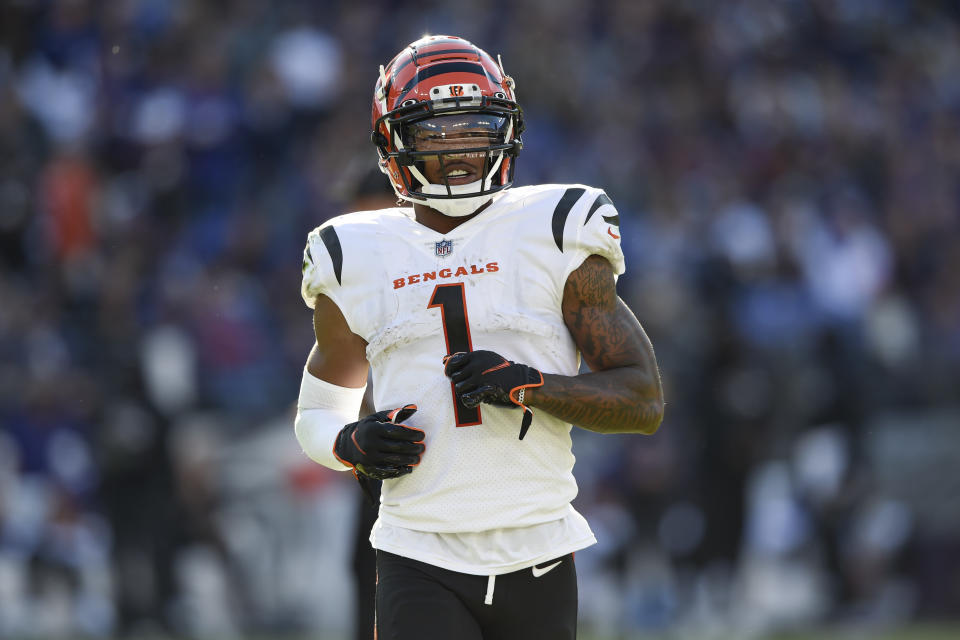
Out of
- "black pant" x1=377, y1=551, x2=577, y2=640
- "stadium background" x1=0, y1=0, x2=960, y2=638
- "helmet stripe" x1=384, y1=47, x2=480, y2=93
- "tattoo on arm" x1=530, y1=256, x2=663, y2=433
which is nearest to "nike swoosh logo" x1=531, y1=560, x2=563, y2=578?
"black pant" x1=377, y1=551, x2=577, y2=640

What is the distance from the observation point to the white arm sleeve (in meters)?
3.20

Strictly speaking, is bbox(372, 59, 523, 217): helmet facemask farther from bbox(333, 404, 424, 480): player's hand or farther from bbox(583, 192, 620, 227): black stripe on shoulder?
bbox(333, 404, 424, 480): player's hand

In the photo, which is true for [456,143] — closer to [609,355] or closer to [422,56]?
[422,56]

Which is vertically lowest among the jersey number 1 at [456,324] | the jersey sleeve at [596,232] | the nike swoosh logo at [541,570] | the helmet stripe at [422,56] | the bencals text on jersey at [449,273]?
the nike swoosh logo at [541,570]

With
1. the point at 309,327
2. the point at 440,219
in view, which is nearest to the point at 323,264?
the point at 440,219

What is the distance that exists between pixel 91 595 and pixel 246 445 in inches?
49.0

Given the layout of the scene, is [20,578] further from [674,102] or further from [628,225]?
[674,102]

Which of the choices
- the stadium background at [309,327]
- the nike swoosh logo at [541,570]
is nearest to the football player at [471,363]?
the nike swoosh logo at [541,570]

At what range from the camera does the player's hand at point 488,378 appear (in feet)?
9.45

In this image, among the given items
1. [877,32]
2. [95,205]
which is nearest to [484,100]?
[95,205]

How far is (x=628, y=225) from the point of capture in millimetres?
9391

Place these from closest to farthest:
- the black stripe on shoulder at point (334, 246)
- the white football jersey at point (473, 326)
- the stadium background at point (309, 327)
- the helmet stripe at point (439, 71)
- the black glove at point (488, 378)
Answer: the black glove at point (488, 378)
the white football jersey at point (473, 326)
the black stripe on shoulder at point (334, 246)
the helmet stripe at point (439, 71)
the stadium background at point (309, 327)

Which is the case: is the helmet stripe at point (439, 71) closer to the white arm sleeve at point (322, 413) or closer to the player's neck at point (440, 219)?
the player's neck at point (440, 219)

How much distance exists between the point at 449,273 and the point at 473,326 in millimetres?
140
